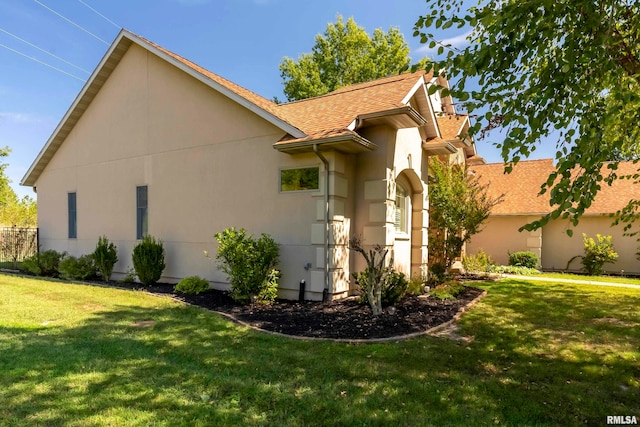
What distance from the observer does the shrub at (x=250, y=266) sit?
27.3 feet

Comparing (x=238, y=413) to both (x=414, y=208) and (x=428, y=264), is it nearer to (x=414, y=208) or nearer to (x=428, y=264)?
(x=414, y=208)

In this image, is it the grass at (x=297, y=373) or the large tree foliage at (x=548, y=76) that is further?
the large tree foliage at (x=548, y=76)

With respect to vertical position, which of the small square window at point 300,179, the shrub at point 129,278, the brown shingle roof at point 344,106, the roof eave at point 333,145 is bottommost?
the shrub at point 129,278

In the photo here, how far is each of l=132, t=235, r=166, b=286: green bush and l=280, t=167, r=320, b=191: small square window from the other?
483 centimetres

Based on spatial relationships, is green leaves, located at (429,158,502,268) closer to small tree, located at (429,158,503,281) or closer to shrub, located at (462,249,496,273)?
small tree, located at (429,158,503,281)

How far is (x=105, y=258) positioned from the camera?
40.0 feet

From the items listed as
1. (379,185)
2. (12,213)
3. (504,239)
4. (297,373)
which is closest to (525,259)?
(504,239)

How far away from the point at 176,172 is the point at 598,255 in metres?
17.9

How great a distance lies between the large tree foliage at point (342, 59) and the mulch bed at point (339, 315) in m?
24.5

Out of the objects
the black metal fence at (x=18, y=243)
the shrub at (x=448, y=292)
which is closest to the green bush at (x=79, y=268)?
the black metal fence at (x=18, y=243)

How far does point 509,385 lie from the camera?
171 inches

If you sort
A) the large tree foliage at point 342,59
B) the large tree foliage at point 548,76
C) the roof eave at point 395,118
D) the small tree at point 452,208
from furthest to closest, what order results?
the large tree foliage at point 342,59, the small tree at point 452,208, the roof eave at point 395,118, the large tree foliage at point 548,76

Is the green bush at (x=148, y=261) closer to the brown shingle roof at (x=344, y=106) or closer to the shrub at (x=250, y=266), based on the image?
the shrub at (x=250, y=266)

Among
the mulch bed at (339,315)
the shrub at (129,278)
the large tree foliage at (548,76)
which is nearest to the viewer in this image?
the large tree foliage at (548,76)
